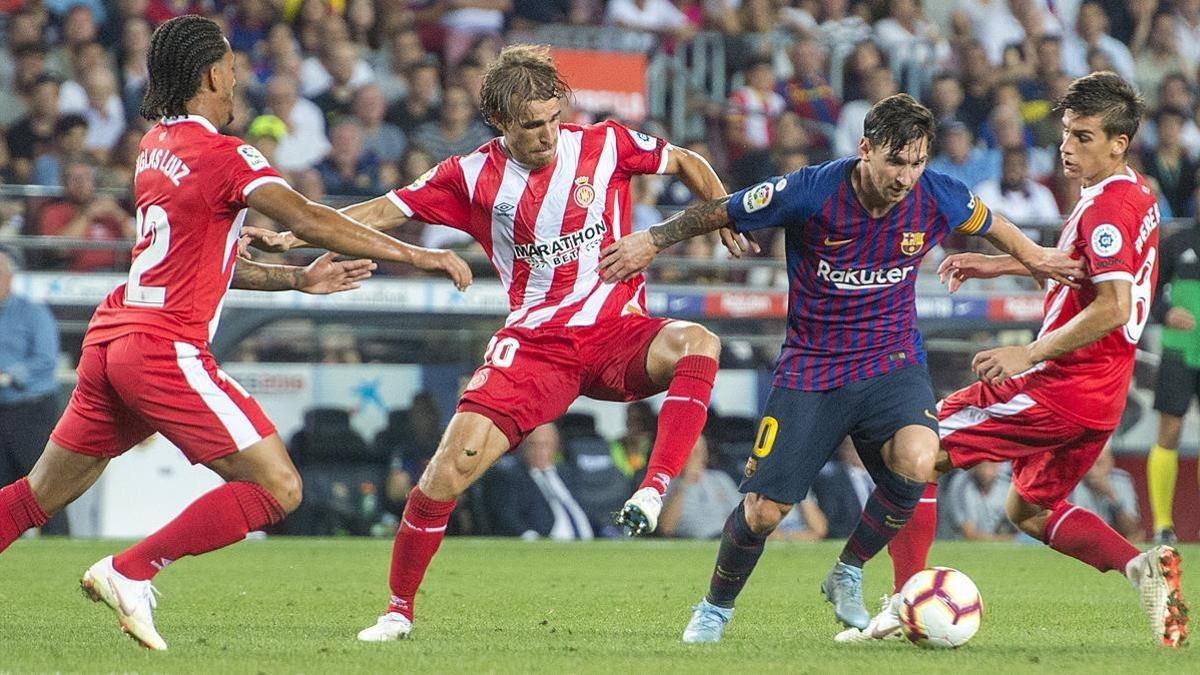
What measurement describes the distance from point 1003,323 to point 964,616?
7941mm

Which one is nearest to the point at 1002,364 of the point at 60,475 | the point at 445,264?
the point at 445,264

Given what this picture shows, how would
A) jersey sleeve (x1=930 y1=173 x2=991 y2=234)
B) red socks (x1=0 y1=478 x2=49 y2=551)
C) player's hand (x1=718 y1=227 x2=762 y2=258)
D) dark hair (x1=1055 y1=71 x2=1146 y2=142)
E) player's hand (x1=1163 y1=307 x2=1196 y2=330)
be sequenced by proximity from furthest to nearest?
player's hand (x1=1163 y1=307 x2=1196 y2=330)
dark hair (x1=1055 y1=71 x2=1146 y2=142)
player's hand (x1=718 y1=227 x2=762 y2=258)
jersey sleeve (x1=930 y1=173 x2=991 y2=234)
red socks (x1=0 y1=478 x2=49 y2=551)

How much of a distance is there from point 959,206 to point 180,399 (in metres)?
3.05

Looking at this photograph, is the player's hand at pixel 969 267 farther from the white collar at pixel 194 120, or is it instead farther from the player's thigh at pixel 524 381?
the white collar at pixel 194 120

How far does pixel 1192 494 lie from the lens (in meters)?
14.0

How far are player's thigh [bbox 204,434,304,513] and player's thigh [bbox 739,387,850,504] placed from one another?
1.73 m

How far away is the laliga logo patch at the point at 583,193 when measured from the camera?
7.13 meters

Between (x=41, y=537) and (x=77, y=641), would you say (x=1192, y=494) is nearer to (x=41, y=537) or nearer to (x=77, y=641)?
(x=41, y=537)

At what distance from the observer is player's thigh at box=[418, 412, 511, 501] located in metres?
6.69

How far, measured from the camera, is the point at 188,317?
6.20 meters

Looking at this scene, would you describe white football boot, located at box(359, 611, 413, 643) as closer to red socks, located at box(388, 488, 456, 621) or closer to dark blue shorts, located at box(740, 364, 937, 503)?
red socks, located at box(388, 488, 456, 621)

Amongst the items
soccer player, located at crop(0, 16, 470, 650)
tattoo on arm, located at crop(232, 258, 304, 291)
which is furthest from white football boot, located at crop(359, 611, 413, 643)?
tattoo on arm, located at crop(232, 258, 304, 291)

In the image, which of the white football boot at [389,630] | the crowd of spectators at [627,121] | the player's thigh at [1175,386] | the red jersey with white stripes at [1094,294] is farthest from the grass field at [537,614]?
the crowd of spectators at [627,121]

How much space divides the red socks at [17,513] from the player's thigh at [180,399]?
2.38 feet
